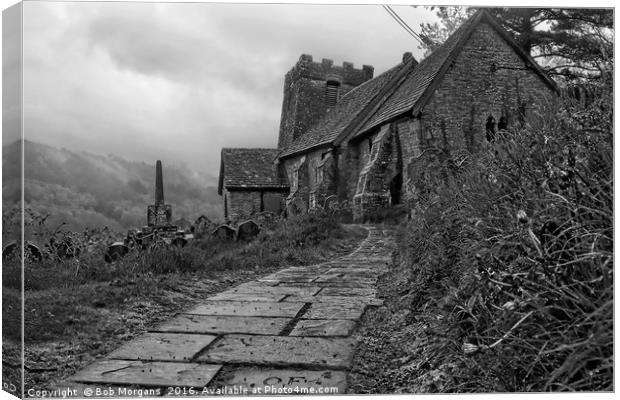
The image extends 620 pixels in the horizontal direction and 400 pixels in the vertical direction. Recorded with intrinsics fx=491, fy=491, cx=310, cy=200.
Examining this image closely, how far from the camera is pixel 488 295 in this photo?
7.69 ft

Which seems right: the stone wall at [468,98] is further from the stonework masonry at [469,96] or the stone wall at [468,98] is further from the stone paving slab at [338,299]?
the stone paving slab at [338,299]

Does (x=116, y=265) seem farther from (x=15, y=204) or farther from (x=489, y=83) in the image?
(x=489, y=83)

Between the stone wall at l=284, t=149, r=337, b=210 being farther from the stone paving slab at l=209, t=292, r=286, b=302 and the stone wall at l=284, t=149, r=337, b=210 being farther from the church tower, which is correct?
the stone paving slab at l=209, t=292, r=286, b=302

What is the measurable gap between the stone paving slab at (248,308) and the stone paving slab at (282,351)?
67 cm

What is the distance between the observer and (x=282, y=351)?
2.72 m

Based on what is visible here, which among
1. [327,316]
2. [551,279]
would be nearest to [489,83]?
[327,316]

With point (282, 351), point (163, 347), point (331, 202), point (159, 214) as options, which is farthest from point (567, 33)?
point (331, 202)

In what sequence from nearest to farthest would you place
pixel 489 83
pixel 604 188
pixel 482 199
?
pixel 604 188 → pixel 482 199 → pixel 489 83

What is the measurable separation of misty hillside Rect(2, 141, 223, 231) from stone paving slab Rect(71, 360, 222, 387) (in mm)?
891

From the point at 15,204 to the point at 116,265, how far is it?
368 centimetres

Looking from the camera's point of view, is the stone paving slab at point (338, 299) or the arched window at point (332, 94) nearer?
the stone paving slab at point (338, 299)

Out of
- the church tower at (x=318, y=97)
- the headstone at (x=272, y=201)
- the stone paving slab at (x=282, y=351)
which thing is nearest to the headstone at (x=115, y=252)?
the stone paving slab at (x=282, y=351)

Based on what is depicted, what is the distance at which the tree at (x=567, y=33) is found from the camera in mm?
2799

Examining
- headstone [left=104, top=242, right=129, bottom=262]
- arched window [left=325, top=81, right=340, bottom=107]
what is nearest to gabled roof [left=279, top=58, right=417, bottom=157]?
arched window [left=325, top=81, right=340, bottom=107]
